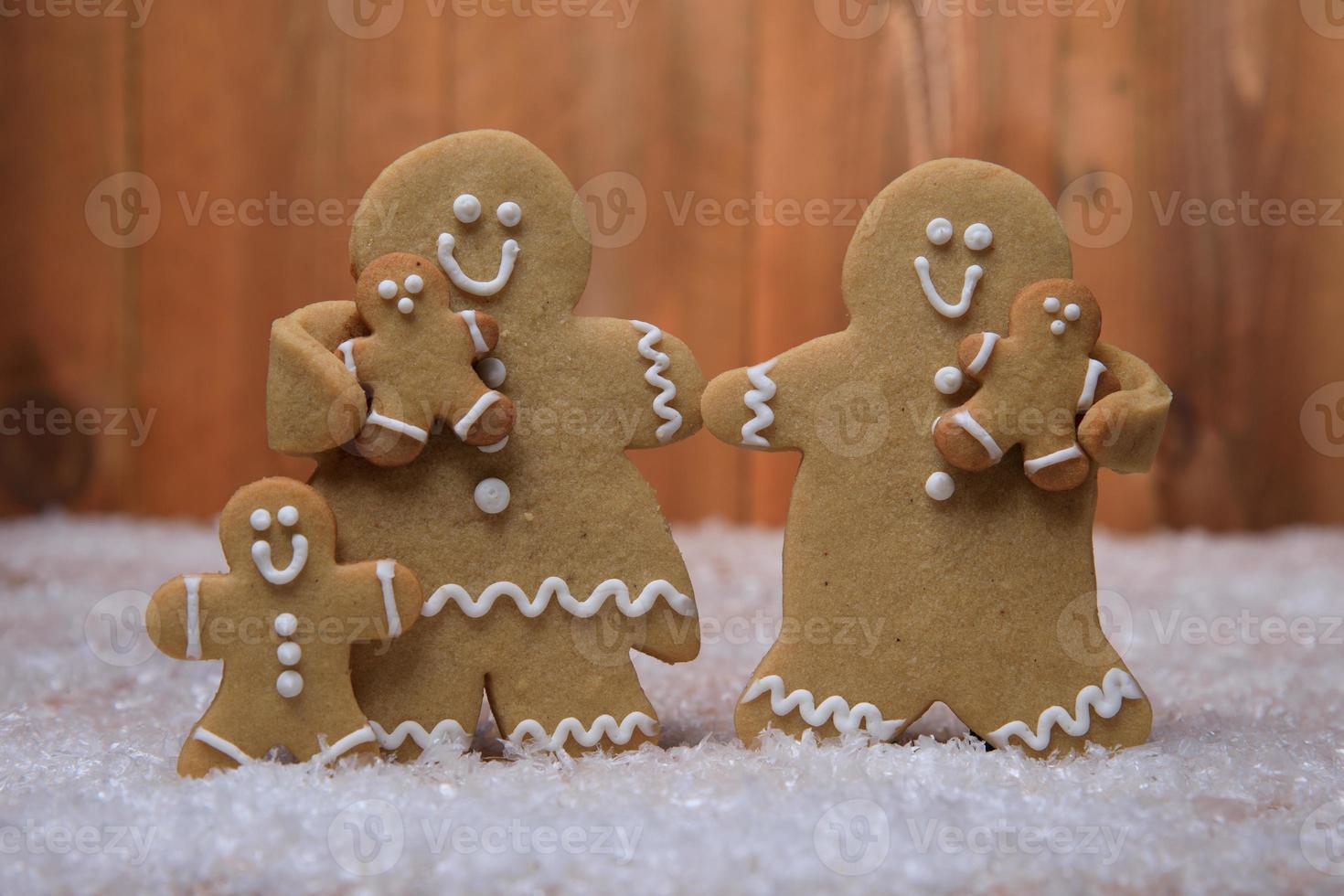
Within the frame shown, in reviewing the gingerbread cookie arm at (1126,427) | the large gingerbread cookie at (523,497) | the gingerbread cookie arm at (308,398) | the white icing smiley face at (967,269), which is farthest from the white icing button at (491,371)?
the gingerbread cookie arm at (1126,427)

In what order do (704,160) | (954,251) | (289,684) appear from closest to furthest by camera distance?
(289,684) → (954,251) → (704,160)

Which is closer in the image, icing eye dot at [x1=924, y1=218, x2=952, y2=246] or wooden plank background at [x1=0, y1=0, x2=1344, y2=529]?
icing eye dot at [x1=924, y1=218, x2=952, y2=246]

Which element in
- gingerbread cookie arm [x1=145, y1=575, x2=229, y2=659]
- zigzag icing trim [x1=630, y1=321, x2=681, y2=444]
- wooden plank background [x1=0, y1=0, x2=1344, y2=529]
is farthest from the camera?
wooden plank background [x1=0, y1=0, x2=1344, y2=529]

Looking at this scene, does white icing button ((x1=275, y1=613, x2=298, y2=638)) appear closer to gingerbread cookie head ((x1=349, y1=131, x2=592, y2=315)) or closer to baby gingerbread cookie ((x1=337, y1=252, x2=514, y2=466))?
baby gingerbread cookie ((x1=337, y1=252, x2=514, y2=466))

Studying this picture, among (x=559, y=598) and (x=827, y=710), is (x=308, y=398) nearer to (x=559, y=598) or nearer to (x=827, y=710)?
(x=559, y=598)

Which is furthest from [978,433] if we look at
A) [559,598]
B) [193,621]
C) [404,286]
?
[193,621]

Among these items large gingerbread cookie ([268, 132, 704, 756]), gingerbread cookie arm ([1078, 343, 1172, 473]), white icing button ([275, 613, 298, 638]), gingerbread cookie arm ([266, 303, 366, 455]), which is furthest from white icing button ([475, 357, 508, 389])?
gingerbread cookie arm ([1078, 343, 1172, 473])
